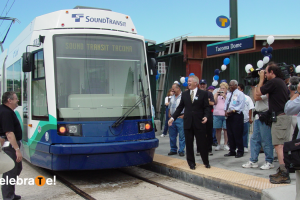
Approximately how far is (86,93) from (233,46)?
12.8ft

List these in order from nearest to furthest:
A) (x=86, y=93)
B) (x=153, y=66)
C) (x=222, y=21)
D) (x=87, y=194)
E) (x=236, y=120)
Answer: (x=87, y=194) < (x=86, y=93) < (x=153, y=66) < (x=236, y=120) < (x=222, y=21)

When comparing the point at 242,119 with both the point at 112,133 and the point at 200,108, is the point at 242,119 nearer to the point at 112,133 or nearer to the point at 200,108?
the point at 200,108

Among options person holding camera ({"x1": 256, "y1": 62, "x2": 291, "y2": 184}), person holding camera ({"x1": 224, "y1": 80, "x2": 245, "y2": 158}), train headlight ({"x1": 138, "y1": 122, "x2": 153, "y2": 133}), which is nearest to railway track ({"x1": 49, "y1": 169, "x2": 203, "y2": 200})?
train headlight ({"x1": 138, "y1": 122, "x2": 153, "y2": 133})

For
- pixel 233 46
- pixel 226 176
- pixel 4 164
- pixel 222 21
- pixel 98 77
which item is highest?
pixel 222 21

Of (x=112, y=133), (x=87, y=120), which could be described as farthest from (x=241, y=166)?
(x=87, y=120)

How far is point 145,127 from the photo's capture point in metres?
6.52

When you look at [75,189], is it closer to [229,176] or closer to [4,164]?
[4,164]

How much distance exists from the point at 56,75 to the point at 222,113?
4.39 meters

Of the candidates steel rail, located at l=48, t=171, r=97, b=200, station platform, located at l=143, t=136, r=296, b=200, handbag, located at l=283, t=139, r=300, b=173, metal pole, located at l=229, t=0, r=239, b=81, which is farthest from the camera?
metal pole, located at l=229, t=0, r=239, b=81

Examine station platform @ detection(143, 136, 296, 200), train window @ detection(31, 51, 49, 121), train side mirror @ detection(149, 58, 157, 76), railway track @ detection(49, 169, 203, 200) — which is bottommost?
railway track @ detection(49, 169, 203, 200)

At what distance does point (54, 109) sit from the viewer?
237 inches

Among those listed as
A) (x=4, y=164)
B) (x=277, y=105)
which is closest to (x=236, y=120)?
(x=277, y=105)

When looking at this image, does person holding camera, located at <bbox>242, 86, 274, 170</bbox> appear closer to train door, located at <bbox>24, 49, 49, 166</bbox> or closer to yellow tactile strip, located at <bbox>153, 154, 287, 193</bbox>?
yellow tactile strip, located at <bbox>153, 154, 287, 193</bbox>

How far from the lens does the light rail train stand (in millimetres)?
5914
